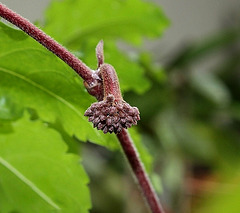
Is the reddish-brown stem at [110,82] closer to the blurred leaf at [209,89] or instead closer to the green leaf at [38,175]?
the green leaf at [38,175]

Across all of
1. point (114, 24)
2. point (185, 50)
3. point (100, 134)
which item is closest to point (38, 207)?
point (100, 134)

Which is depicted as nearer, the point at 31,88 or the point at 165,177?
the point at 31,88

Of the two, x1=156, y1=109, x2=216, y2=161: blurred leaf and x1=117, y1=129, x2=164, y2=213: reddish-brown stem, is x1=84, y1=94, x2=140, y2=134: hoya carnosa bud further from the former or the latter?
x1=156, y1=109, x2=216, y2=161: blurred leaf

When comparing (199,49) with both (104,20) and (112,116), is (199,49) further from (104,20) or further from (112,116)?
(112,116)

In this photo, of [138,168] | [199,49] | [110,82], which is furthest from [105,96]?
[199,49]

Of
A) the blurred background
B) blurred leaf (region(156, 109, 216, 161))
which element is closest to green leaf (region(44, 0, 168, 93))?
the blurred background

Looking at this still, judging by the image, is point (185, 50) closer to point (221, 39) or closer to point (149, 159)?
point (221, 39)

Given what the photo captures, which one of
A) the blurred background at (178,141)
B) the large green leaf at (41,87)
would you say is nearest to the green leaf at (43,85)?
the large green leaf at (41,87)
